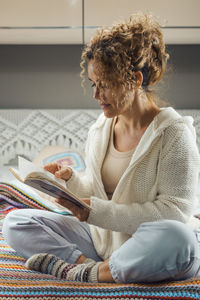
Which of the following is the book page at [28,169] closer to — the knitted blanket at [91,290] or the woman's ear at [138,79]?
the knitted blanket at [91,290]

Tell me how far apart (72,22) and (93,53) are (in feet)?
3.20

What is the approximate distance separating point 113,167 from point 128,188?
121mm

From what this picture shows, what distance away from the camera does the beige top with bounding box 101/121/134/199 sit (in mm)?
1221

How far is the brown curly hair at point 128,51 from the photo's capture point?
3.62 feet

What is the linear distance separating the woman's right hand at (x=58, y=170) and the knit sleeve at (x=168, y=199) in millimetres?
187

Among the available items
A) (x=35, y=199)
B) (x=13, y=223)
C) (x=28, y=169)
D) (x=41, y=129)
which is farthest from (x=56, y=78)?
(x=28, y=169)

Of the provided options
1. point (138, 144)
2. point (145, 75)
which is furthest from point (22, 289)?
point (145, 75)

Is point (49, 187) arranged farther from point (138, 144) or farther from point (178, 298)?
point (178, 298)

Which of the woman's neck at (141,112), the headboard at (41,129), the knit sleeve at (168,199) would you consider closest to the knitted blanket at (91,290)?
the knit sleeve at (168,199)

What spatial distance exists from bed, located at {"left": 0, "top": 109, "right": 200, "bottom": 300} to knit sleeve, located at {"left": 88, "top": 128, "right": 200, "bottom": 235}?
0.19 m

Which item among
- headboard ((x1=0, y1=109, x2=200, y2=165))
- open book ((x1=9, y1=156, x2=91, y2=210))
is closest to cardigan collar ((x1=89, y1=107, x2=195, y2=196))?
open book ((x1=9, y1=156, x2=91, y2=210))

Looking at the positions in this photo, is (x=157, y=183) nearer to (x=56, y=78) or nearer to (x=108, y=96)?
(x=108, y=96)

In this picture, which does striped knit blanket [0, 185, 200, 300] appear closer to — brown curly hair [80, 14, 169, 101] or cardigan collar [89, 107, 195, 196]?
cardigan collar [89, 107, 195, 196]

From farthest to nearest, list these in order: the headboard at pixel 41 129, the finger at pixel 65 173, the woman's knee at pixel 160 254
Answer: the headboard at pixel 41 129 → the finger at pixel 65 173 → the woman's knee at pixel 160 254
